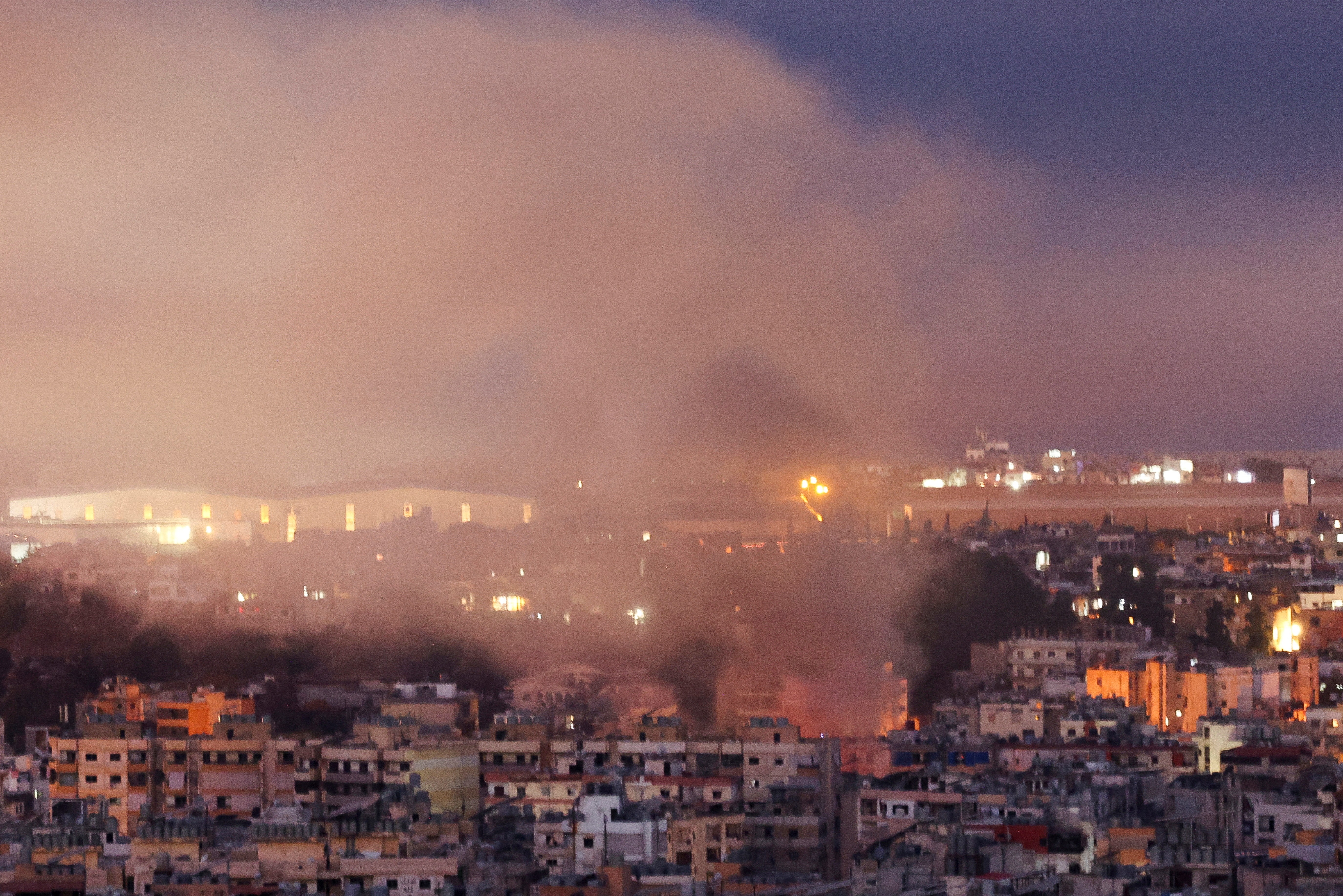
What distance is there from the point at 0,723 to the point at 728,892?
35.3ft

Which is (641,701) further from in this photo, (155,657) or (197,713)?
(155,657)

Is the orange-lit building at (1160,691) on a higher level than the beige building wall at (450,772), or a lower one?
higher

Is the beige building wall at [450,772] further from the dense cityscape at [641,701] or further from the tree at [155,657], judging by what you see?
the tree at [155,657]

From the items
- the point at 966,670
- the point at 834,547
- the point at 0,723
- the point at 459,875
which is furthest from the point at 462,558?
the point at 459,875

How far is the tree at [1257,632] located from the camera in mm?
28344

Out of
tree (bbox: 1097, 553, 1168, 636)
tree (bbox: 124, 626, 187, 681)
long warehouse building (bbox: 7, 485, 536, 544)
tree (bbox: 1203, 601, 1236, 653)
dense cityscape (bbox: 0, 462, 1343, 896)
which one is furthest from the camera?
long warehouse building (bbox: 7, 485, 536, 544)

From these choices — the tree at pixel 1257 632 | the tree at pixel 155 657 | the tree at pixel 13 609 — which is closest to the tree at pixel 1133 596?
the tree at pixel 1257 632

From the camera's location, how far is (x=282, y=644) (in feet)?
87.8

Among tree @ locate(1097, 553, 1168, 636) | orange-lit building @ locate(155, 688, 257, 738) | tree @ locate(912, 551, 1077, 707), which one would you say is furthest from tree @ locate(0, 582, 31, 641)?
tree @ locate(1097, 553, 1168, 636)

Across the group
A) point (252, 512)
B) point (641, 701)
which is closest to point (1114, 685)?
point (641, 701)

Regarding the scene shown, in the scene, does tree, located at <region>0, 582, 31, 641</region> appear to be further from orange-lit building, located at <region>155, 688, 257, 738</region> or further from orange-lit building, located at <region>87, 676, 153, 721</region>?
orange-lit building, located at <region>155, 688, 257, 738</region>

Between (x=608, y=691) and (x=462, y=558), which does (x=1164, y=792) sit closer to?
(x=608, y=691)

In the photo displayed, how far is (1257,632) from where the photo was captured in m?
28.9

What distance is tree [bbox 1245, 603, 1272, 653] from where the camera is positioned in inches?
1116
